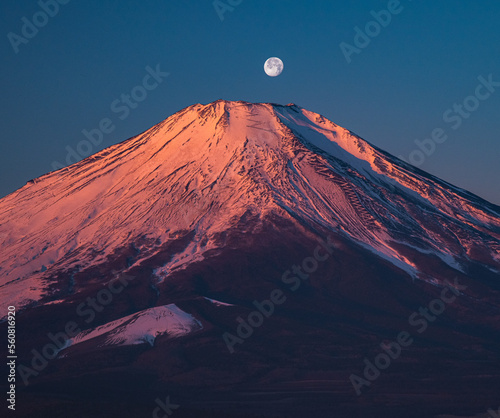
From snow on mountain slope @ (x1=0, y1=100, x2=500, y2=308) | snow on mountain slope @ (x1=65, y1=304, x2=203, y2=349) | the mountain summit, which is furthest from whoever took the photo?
snow on mountain slope @ (x1=0, y1=100, x2=500, y2=308)

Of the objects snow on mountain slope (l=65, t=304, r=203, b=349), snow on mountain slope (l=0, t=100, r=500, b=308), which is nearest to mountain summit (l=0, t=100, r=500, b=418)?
snow on mountain slope (l=65, t=304, r=203, b=349)

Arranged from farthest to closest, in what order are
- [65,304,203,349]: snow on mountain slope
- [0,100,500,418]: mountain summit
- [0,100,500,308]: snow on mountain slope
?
1. [0,100,500,308]: snow on mountain slope
2. [65,304,203,349]: snow on mountain slope
3. [0,100,500,418]: mountain summit

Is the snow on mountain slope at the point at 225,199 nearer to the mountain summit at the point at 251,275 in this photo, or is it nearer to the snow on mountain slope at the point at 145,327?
the mountain summit at the point at 251,275

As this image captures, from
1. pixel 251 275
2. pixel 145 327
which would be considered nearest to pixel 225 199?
pixel 251 275

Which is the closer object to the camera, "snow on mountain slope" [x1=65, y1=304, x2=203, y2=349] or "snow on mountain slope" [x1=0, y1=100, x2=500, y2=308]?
"snow on mountain slope" [x1=65, y1=304, x2=203, y2=349]

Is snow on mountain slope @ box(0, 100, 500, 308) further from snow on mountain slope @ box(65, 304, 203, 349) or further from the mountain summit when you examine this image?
snow on mountain slope @ box(65, 304, 203, 349)

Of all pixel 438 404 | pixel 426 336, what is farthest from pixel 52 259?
pixel 438 404
